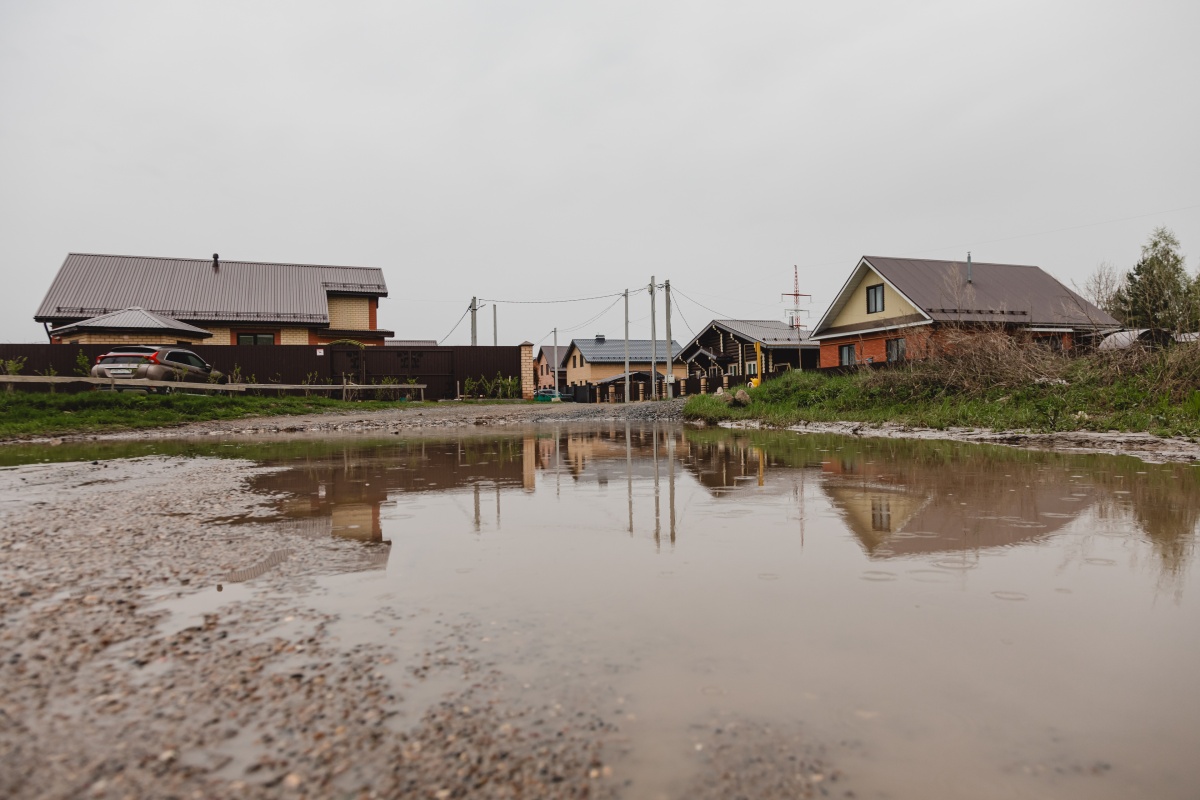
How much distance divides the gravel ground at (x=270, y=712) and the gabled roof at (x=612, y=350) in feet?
190

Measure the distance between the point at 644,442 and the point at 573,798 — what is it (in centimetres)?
1145

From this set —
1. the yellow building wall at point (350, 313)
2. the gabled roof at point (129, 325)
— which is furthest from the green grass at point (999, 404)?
the yellow building wall at point (350, 313)

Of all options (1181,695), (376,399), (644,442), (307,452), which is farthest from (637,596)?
(376,399)

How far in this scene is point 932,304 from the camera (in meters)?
26.7

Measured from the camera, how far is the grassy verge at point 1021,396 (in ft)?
39.5

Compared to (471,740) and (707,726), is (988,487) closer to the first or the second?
(707,726)

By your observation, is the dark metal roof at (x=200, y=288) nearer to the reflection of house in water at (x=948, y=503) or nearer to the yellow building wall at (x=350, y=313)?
the yellow building wall at (x=350, y=313)

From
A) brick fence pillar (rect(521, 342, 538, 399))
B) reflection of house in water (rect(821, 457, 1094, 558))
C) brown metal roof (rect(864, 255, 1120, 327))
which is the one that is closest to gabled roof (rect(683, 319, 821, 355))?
brown metal roof (rect(864, 255, 1120, 327))

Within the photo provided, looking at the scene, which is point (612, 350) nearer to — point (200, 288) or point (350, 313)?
point (350, 313)

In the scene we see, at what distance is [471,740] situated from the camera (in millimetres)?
1931

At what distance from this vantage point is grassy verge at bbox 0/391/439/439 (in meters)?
15.0

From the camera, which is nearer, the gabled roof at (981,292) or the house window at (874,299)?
the gabled roof at (981,292)

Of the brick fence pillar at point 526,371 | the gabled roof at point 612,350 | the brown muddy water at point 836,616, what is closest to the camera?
the brown muddy water at point 836,616

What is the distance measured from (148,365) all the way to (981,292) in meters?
28.7
